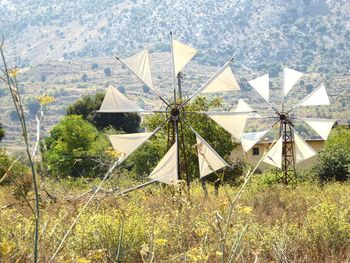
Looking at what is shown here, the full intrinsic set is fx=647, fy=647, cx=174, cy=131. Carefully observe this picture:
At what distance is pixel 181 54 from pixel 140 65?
→ 788 mm

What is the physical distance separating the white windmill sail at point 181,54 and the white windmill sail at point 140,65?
51 centimetres

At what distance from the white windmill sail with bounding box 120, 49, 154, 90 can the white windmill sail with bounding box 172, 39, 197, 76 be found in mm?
512

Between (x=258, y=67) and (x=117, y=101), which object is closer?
(x=117, y=101)

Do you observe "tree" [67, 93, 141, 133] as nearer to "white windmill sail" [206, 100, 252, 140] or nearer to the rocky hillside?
"white windmill sail" [206, 100, 252, 140]

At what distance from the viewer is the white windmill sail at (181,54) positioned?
11.9 metres

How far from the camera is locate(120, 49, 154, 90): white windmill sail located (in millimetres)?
11820

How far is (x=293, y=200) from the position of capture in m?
11.2

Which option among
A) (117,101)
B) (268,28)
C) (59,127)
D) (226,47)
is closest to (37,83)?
(226,47)

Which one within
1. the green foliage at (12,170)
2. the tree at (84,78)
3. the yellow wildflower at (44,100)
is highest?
the yellow wildflower at (44,100)

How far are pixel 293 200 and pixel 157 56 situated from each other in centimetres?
16335

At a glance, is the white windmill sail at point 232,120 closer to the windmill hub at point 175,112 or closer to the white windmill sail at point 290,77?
→ the windmill hub at point 175,112

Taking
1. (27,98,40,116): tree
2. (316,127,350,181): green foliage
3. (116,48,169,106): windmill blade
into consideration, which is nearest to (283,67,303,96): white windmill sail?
(316,127,350,181): green foliage

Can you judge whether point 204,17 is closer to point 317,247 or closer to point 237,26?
point 237,26

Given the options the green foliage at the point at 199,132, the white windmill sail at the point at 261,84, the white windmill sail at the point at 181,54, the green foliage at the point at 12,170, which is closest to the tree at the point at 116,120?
the green foliage at the point at 199,132
